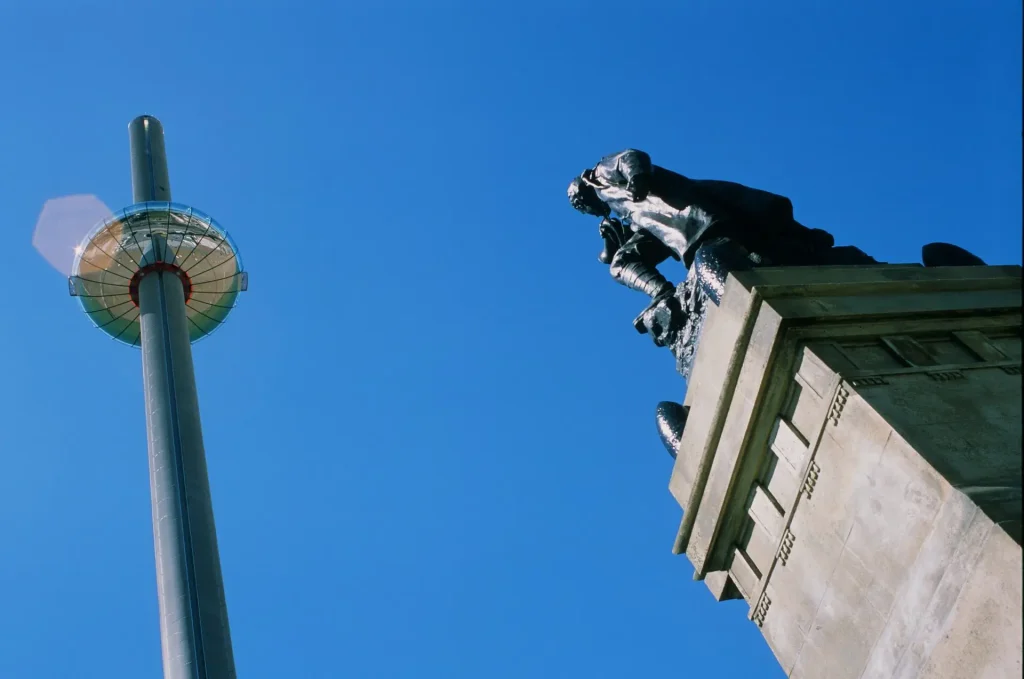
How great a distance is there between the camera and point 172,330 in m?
40.3

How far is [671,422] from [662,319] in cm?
294

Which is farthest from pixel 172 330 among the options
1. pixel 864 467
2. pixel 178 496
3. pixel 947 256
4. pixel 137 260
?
pixel 864 467

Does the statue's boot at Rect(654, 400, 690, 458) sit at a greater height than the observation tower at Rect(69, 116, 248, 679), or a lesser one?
lesser

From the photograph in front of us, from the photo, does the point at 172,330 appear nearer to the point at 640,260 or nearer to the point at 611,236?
the point at 611,236

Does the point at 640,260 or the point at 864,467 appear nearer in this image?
the point at 864,467

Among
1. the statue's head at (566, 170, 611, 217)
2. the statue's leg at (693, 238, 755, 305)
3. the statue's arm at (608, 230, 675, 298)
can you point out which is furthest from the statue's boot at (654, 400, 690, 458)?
the statue's head at (566, 170, 611, 217)

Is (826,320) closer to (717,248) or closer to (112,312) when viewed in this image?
(717,248)

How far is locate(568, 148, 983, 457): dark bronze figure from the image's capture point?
19.0 m

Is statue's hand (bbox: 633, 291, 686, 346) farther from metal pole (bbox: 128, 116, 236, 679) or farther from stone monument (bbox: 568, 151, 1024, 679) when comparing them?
metal pole (bbox: 128, 116, 236, 679)

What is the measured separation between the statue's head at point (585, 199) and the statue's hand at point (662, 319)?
428cm

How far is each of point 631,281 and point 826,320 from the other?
26.2 ft

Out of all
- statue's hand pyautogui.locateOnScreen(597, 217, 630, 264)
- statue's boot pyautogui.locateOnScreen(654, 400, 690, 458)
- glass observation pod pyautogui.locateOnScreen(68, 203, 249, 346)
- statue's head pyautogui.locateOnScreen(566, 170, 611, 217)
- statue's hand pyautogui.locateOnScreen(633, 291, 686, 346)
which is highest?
glass observation pod pyautogui.locateOnScreen(68, 203, 249, 346)

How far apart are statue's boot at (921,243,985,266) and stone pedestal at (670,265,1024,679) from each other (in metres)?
1.11

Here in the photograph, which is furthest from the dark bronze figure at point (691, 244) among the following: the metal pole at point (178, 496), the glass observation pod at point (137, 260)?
the glass observation pod at point (137, 260)
